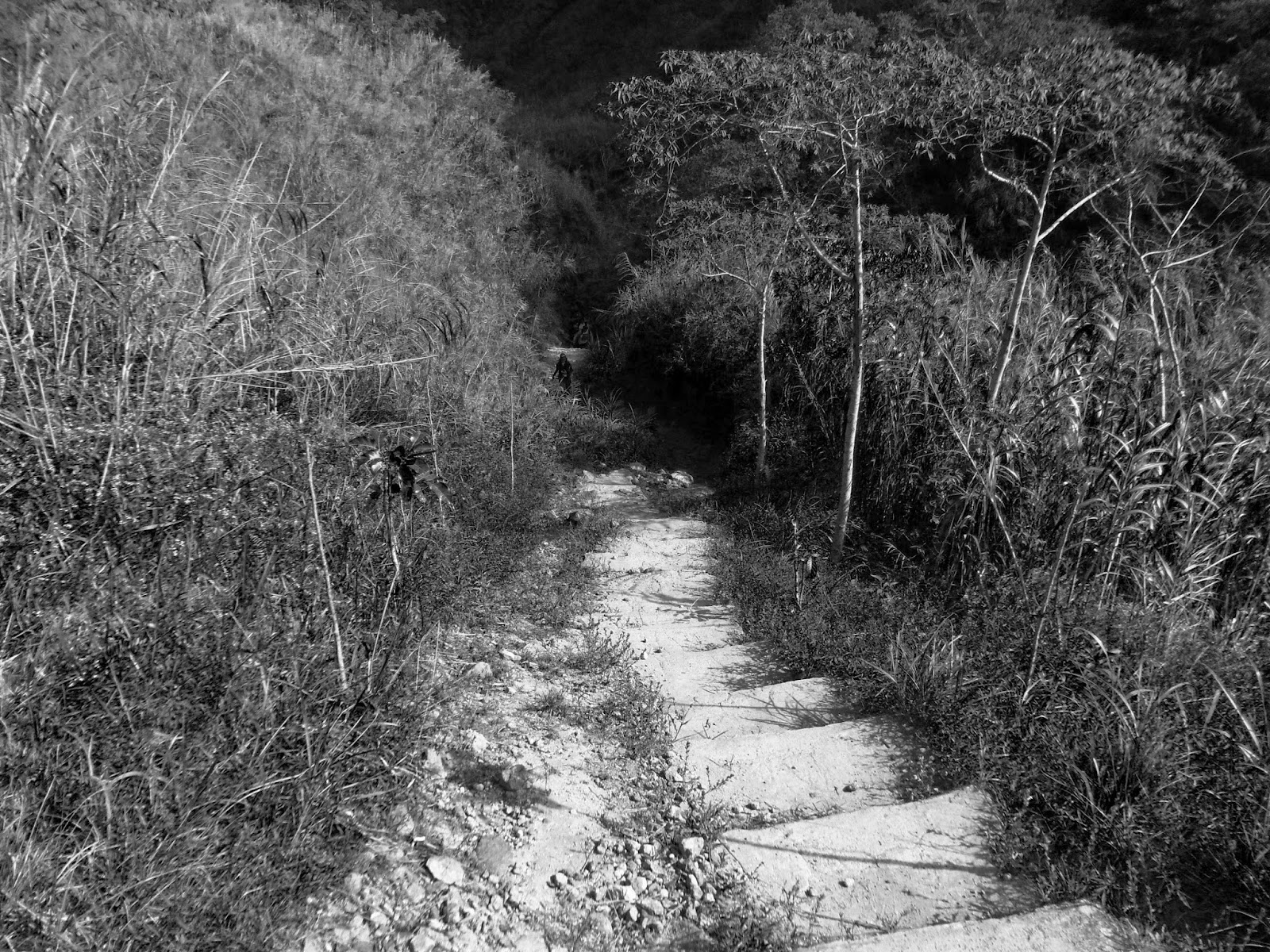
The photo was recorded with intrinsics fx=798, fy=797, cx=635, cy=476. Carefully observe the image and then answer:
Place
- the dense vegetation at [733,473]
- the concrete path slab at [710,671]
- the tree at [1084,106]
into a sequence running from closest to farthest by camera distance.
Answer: the dense vegetation at [733,473], the concrete path slab at [710,671], the tree at [1084,106]

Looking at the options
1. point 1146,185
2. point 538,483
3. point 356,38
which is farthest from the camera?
point 356,38

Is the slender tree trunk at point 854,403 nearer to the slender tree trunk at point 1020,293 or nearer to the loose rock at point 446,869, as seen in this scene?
the slender tree trunk at point 1020,293

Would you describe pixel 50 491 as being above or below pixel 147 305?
below

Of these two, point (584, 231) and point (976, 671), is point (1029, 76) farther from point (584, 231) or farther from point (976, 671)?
point (584, 231)

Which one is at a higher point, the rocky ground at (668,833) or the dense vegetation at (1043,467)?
the dense vegetation at (1043,467)

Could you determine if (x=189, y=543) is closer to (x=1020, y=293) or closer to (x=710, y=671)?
(x=710, y=671)

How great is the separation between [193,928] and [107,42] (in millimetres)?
9548

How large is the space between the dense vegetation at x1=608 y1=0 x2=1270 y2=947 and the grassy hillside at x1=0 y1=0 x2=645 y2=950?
2.20m

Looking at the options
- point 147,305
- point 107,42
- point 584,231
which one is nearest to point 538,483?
point 147,305

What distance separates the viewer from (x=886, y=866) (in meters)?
2.70

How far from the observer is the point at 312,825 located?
253cm

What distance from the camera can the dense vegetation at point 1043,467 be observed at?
2877 mm

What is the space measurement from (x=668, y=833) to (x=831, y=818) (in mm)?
607

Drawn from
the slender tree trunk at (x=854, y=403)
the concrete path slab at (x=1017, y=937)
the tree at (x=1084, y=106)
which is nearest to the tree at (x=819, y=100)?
the slender tree trunk at (x=854, y=403)
